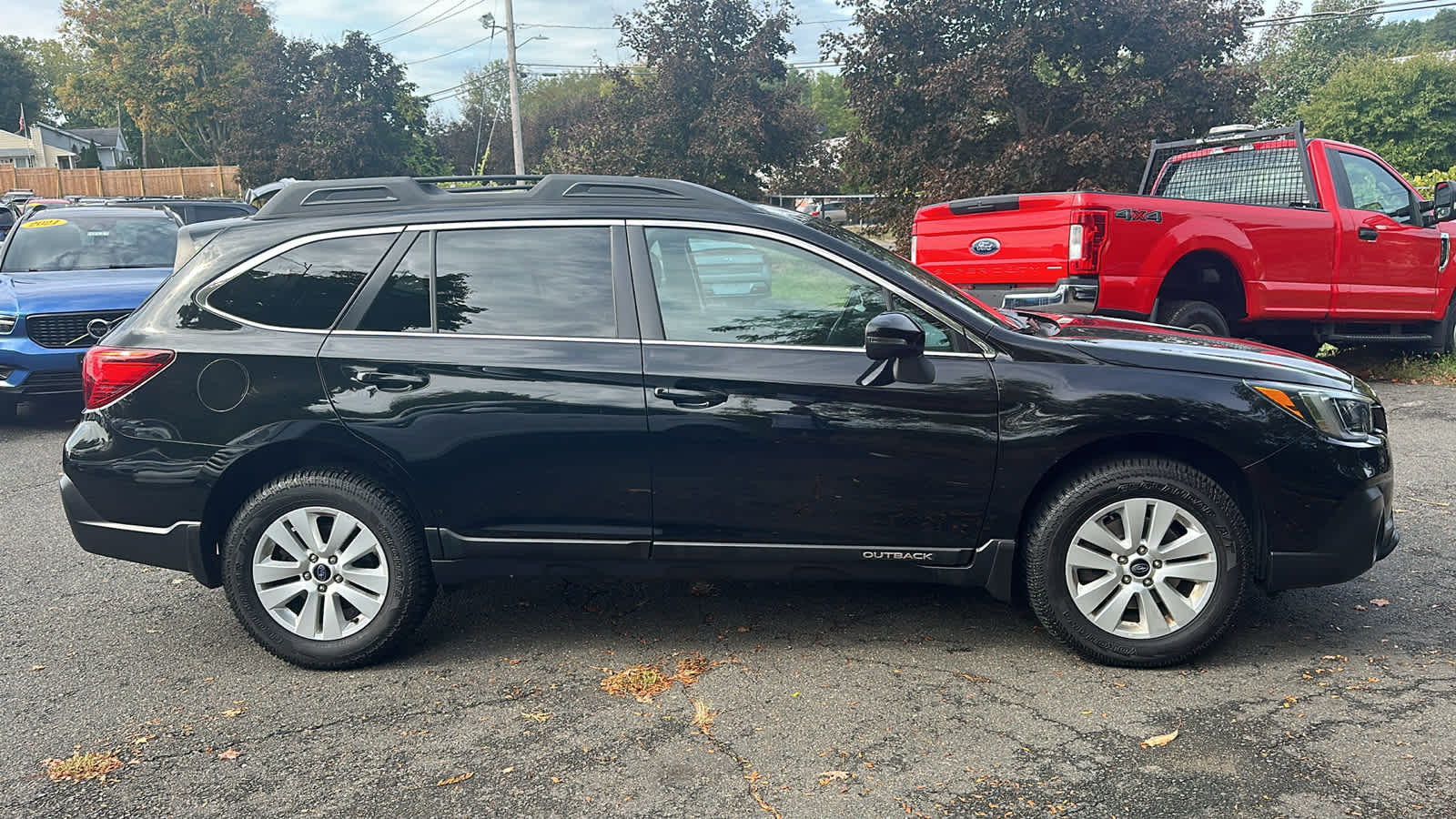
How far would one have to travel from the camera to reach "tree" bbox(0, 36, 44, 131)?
81188mm

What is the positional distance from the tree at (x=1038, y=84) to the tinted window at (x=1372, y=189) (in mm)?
7071

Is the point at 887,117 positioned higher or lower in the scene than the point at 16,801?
higher

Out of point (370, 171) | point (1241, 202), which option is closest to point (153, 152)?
point (370, 171)

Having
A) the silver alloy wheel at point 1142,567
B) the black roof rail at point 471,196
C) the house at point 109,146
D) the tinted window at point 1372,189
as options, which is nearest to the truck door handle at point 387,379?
the black roof rail at point 471,196

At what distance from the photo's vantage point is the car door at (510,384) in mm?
3848

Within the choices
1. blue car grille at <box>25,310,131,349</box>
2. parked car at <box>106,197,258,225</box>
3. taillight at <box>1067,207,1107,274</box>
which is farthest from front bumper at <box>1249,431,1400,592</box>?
parked car at <box>106,197,258,225</box>

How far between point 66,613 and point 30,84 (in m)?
97.5

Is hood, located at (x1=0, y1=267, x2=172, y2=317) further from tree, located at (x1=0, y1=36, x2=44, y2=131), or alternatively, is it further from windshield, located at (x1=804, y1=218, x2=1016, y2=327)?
tree, located at (x1=0, y1=36, x2=44, y2=131)

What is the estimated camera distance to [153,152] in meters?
79.0

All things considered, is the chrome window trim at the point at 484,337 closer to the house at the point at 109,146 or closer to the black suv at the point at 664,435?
the black suv at the point at 664,435

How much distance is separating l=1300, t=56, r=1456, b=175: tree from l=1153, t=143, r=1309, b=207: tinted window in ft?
111

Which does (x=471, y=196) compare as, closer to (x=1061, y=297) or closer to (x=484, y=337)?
(x=484, y=337)

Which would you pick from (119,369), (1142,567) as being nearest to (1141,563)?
(1142,567)

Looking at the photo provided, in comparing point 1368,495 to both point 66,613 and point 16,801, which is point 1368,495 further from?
point 66,613
